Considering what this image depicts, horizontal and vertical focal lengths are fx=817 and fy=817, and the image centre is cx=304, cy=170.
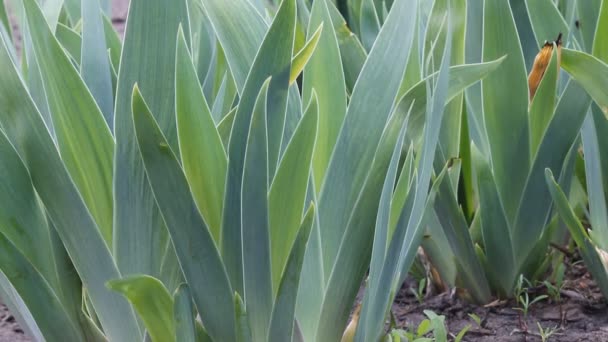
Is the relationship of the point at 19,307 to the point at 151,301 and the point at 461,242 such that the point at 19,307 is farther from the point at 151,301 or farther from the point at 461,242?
the point at 461,242

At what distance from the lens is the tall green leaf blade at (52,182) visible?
94cm

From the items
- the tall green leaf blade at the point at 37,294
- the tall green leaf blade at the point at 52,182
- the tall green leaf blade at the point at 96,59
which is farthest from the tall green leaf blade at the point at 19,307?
the tall green leaf blade at the point at 96,59

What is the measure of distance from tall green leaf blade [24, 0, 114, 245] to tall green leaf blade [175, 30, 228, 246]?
0.12 meters

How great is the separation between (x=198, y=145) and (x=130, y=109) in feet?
0.30

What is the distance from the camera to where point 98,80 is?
1074 millimetres

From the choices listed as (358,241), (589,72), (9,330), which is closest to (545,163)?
(589,72)

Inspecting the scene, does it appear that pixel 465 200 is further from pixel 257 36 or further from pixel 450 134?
pixel 257 36

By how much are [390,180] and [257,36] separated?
296 millimetres

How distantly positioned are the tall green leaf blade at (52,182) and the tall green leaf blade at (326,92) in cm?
30

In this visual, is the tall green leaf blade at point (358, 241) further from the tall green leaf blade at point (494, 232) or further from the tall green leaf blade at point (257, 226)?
the tall green leaf blade at point (494, 232)

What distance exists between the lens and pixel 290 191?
0.94m

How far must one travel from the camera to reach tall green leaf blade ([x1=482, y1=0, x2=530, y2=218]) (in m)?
1.25

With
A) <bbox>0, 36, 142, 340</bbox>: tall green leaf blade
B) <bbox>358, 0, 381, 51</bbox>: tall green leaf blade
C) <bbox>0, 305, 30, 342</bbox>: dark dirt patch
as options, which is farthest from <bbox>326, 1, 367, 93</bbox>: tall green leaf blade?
<bbox>0, 305, 30, 342</bbox>: dark dirt patch

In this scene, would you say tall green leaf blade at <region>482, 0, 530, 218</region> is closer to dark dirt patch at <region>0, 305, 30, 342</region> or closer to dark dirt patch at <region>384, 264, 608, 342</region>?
dark dirt patch at <region>384, 264, 608, 342</region>
